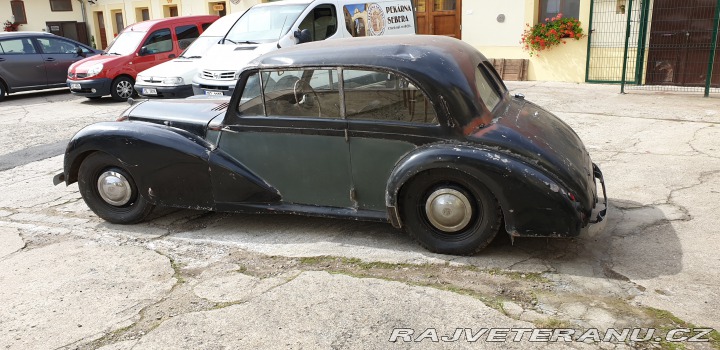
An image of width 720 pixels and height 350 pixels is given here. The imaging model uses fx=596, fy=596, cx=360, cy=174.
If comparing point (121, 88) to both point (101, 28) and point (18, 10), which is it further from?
point (18, 10)

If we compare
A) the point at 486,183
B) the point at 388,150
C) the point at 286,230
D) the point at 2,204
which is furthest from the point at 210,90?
the point at 486,183

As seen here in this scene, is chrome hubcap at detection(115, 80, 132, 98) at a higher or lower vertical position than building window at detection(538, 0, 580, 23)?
lower

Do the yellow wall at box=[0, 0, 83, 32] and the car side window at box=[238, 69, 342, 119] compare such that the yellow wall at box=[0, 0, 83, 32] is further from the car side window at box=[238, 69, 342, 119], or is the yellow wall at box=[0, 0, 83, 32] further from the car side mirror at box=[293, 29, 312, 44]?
the car side window at box=[238, 69, 342, 119]

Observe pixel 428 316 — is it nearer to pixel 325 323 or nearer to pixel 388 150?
pixel 325 323

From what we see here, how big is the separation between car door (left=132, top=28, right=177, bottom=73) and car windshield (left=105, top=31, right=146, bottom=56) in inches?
6.8

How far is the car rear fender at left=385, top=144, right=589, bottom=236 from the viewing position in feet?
12.8

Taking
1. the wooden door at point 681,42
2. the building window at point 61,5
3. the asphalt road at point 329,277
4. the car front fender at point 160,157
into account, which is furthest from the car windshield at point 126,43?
the building window at point 61,5

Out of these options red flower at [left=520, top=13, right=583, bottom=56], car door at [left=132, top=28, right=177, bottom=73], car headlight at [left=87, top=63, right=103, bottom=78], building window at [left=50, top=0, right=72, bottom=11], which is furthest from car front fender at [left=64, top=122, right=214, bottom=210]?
building window at [left=50, top=0, right=72, bottom=11]

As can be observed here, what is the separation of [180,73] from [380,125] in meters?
7.77

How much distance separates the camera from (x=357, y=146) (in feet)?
14.5

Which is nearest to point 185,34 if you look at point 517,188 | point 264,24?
point 264,24

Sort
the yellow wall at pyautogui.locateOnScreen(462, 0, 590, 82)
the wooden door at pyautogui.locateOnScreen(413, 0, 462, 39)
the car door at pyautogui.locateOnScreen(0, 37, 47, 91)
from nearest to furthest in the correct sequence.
→ the yellow wall at pyautogui.locateOnScreen(462, 0, 590, 82), the car door at pyautogui.locateOnScreen(0, 37, 47, 91), the wooden door at pyautogui.locateOnScreen(413, 0, 462, 39)

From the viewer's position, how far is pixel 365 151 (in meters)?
4.41

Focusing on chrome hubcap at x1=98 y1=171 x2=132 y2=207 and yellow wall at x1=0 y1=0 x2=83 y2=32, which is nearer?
chrome hubcap at x1=98 y1=171 x2=132 y2=207
